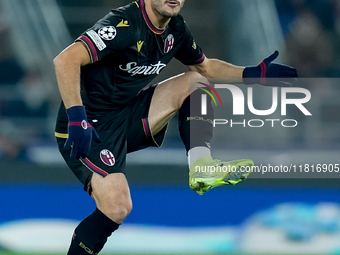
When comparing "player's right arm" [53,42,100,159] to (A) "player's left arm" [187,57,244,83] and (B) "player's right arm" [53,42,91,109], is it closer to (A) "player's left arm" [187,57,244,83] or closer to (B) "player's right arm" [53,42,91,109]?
(B) "player's right arm" [53,42,91,109]

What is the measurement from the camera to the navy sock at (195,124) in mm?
2846

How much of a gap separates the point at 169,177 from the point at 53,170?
102 cm

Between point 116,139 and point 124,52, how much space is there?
0.48 m

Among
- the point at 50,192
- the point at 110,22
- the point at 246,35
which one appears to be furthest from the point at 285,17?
the point at 110,22

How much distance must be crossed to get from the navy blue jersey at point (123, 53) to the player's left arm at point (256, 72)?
0.88 ft

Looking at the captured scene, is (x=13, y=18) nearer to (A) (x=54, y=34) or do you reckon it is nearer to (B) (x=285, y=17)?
(A) (x=54, y=34)

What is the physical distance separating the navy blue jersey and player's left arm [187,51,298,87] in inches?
10.5

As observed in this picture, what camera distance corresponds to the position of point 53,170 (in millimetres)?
4793

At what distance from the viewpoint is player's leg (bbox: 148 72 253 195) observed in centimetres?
258

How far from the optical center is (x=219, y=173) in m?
2.57

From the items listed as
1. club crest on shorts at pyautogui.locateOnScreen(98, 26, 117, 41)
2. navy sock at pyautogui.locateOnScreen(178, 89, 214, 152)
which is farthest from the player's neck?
navy sock at pyautogui.locateOnScreen(178, 89, 214, 152)
